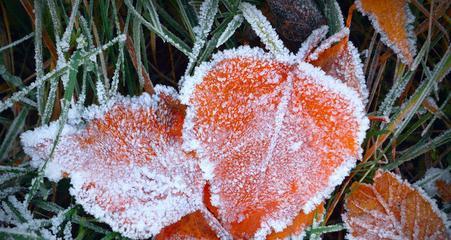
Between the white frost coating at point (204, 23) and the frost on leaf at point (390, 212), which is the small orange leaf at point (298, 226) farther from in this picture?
the white frost coating at point (204, 23)

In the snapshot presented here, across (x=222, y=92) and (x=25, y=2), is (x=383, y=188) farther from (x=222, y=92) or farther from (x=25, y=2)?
(x=25, y=2)

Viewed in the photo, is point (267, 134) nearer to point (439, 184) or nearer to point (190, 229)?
point (190, 229)

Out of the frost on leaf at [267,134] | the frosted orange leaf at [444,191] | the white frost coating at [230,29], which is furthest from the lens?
the frosted orange leaf at [444,191]

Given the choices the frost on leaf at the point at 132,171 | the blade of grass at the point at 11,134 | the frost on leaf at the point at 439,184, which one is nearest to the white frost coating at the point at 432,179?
the frost on leaf at the point at 439,184

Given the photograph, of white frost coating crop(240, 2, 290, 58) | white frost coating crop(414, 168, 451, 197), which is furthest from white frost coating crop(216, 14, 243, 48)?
white frost coating crop(414, 168, 451, 197)

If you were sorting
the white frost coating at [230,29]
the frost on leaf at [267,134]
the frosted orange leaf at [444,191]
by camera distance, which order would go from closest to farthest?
1. the frost on leaf at [267,134]
2. the white frost coating at [230,29]
3. the frosted orange leaf at [444,191]

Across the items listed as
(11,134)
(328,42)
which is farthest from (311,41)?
(11,134)

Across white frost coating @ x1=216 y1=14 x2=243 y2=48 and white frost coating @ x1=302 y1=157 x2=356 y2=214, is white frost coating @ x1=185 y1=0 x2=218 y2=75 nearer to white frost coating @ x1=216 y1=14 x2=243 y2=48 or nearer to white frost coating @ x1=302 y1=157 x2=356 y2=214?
white frost coating @ x1=216 y1=14 x2=243 y2=48
